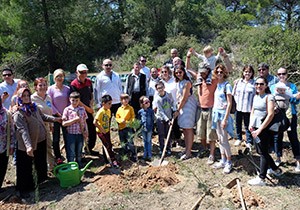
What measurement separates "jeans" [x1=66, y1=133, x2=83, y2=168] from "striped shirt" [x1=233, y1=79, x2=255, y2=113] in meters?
2.89

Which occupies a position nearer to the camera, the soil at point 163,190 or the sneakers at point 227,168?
the soil at point 163,190

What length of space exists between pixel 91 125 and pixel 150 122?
1.16 meters

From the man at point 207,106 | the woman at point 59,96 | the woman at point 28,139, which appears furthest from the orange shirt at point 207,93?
the woman at point 28,139

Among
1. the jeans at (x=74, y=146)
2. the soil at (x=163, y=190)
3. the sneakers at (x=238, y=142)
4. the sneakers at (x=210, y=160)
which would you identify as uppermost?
the jeans at (x=74, y=146)

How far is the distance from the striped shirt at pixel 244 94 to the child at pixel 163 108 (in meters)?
1.22

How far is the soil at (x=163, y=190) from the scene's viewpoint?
426cm

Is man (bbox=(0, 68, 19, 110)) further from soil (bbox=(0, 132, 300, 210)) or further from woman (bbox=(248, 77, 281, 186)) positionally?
woman (bbox=(248, 77, 281, 186))

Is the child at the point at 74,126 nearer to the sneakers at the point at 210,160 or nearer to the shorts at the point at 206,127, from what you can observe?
the shorts at the point at 206,127

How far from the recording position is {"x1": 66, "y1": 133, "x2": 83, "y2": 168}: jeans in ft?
17.1

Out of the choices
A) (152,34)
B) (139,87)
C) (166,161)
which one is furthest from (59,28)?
(166,161)

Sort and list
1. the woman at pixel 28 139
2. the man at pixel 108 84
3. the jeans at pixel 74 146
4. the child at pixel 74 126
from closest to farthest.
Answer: the woman at pixel 28 139 → the child at pixel 74 126 → the jeans at pixel 74 146 → the man at pixel 108 84

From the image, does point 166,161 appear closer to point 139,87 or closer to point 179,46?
point 139,87

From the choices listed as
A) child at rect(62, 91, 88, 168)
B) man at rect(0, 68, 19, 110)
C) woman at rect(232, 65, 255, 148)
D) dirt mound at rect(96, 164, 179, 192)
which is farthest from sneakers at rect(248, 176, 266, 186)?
man at rect(0, 68, 19, 110)

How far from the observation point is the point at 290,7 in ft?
73.1
